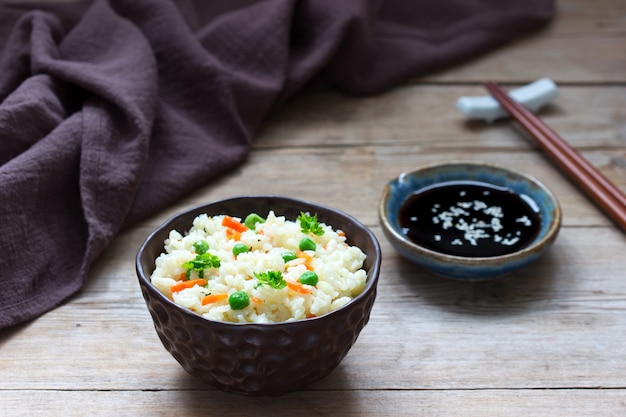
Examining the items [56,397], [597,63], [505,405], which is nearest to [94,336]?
[56,397]

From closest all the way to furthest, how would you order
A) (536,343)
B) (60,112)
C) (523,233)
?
(536,343) → (523,233) → (60,112)

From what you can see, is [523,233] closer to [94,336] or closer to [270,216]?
[270,216]

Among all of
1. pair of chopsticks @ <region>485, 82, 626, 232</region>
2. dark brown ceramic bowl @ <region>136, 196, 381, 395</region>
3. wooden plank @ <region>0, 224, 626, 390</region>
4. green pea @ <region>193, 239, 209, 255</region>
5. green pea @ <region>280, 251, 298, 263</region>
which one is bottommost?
pair of chopsticks @ <region>485, 82, 626, 232</region>

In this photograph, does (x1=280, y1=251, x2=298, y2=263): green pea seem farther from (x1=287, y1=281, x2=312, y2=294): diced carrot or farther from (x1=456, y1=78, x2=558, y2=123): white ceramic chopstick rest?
(x1=456, y1=78, x2=558, y2=123): white ceramic chopstick rest

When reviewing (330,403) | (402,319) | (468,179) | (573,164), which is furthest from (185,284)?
(573,164)

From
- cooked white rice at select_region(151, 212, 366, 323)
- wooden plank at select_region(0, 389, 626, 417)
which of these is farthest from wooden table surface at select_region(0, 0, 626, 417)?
cooked white rice at select_region(151, 212, 366, 323)

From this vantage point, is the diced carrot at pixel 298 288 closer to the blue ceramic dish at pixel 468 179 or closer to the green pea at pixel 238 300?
the green pea at pixel 238 300
